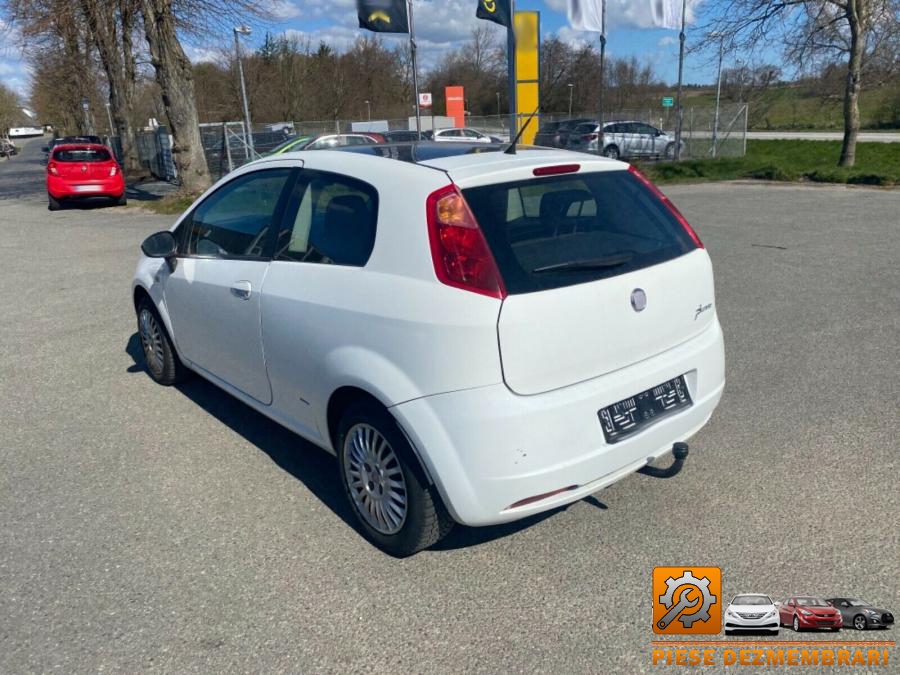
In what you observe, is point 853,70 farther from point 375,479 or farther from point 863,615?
point 375,479

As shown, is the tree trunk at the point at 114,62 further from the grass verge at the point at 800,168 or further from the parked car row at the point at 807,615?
the parked car row at the point at 807,615

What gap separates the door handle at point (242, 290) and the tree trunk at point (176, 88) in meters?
15.7

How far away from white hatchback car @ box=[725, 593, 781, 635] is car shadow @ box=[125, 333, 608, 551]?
0.81 metres

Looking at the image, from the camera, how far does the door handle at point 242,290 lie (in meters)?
3.58

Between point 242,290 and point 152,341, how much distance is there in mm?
1935

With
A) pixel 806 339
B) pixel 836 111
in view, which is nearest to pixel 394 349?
pixel 806 339

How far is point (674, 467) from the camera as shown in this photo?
11.0 feet

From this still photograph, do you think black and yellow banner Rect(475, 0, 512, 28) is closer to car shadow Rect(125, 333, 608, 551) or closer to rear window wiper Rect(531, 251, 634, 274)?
car shadow Rect(125, 333, 608, 551)

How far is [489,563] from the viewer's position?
3.02m

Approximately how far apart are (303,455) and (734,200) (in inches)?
565

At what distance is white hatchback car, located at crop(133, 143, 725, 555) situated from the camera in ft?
8.50

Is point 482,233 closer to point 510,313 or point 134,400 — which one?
point 510,313

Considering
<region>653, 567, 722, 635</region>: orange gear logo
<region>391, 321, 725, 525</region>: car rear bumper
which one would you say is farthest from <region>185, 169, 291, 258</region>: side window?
<region>653, 567, 722, 635</region>: orange gear logo

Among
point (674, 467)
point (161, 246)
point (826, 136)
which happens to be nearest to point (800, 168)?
point (826, 136)
